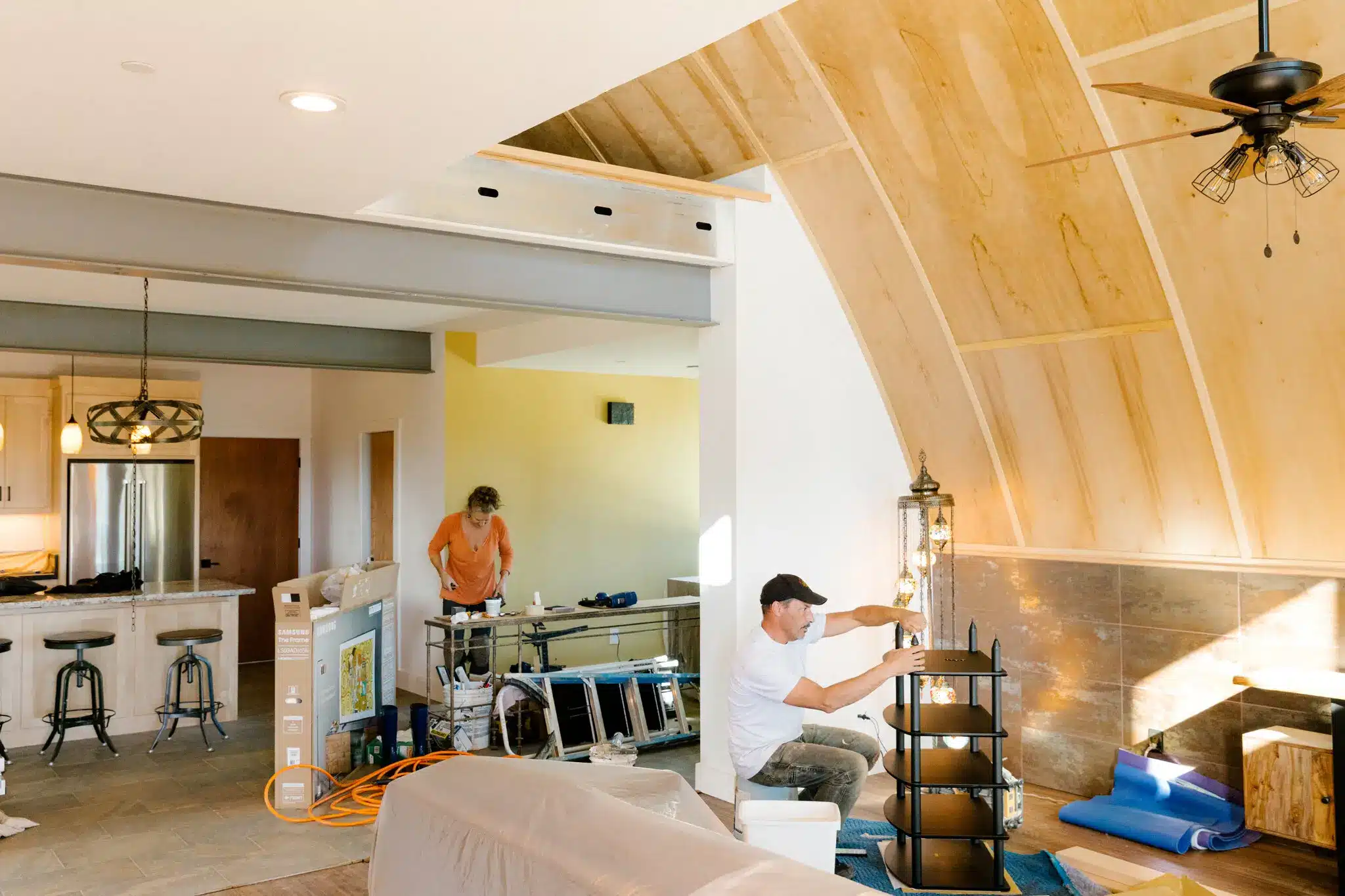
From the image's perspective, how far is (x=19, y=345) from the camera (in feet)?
23.3

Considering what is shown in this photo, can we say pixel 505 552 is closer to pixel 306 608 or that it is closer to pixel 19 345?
pixel 306 608

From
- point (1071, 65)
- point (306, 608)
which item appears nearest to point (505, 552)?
point (306, 608)

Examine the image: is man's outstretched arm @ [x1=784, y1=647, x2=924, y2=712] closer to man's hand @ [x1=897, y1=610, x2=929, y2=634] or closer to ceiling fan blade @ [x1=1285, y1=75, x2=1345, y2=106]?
man's hand @ [x1=897, y1=610, x2=929, y2=634]

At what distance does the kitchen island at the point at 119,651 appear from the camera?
6.92 m

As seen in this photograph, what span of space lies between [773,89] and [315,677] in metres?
3.84

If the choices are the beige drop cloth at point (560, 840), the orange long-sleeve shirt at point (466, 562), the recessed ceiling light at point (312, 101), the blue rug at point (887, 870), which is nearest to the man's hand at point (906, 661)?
the blue rug at point (887, 870)

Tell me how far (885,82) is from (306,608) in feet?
12.8

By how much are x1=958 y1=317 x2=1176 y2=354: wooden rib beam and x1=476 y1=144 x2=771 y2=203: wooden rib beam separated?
1.38 m

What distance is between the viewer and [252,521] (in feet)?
33.4

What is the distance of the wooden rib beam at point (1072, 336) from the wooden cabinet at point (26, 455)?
716 centimetres

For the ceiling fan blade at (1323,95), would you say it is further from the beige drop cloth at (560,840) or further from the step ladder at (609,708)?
the step ladder at (609,708)

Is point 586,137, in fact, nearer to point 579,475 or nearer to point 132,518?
point 579,475

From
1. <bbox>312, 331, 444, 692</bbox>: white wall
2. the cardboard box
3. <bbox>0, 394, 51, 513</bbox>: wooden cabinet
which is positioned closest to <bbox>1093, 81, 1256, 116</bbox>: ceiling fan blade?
the cardboard box

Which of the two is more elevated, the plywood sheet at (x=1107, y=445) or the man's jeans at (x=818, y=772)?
the plywood sheet at (x=1107, y=445)
